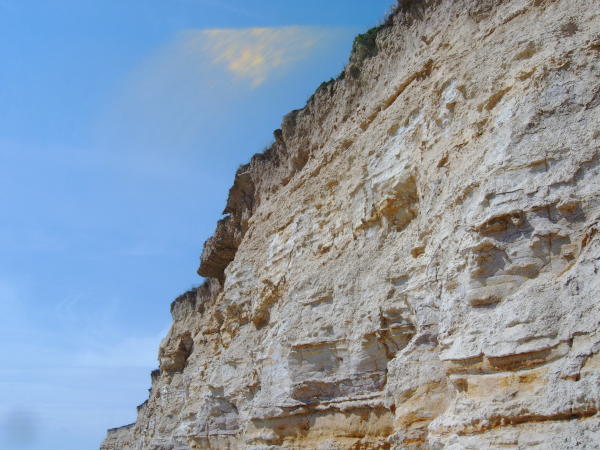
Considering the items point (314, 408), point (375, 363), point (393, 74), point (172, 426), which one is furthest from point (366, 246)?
point (172, 426)

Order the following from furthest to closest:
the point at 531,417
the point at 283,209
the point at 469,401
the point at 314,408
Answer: the point at 283,209, the point at 314,408, the point at 469,401, the point at 531,417

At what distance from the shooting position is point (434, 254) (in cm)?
849

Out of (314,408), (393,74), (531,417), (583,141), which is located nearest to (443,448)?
(531,417)

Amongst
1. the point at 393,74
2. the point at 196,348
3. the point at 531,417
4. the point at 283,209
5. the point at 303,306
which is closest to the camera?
the point at 531,417

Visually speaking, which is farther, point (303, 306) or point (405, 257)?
point (303, 306)

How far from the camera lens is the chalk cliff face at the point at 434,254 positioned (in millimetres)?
6230

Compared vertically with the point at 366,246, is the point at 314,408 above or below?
below

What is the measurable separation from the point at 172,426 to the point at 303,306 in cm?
1358

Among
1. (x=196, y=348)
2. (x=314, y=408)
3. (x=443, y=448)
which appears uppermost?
(x=196, y=348)

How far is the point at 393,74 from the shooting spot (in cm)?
1345

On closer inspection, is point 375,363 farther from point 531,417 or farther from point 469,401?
point 531,417

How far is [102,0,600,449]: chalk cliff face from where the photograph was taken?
623 cm

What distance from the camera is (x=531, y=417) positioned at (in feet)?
19.0

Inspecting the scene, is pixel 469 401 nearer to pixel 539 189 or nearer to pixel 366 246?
pixel 539 189
